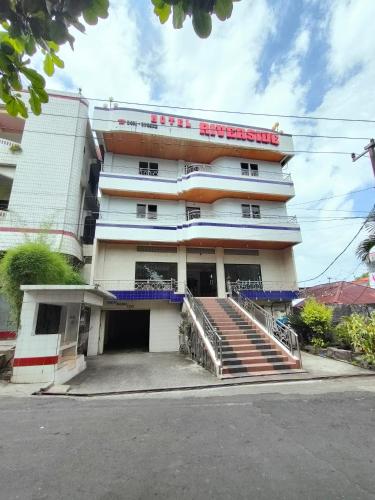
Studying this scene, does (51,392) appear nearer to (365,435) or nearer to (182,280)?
(365,435)

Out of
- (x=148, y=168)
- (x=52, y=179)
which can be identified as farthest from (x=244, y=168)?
(x=52, y=179)

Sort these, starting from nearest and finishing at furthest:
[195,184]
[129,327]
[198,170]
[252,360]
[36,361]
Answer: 1. [36,361]
2. [252,360]
3. [195,184]
4. [198,170]
5. [129,327]

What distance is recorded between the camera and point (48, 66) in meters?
1.76

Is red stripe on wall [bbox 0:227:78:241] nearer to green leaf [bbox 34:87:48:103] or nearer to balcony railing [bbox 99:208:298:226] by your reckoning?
balcony railing [bbox 99:208:298:226]

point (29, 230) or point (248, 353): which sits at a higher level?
point (29, 230)

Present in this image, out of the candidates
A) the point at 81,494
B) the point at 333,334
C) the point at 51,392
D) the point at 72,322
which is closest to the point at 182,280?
the point at 72,322

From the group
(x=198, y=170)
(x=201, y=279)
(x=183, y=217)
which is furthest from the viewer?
(x=201, y=279)

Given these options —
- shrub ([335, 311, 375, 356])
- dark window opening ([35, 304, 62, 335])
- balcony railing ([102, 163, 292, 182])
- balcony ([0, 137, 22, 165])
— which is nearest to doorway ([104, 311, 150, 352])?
dark window opening ([35, 304, 62, 335])

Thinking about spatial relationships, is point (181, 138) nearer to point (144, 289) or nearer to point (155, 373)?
point (144, 289)

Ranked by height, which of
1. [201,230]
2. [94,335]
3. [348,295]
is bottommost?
[94,335]

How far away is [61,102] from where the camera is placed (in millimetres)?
15328

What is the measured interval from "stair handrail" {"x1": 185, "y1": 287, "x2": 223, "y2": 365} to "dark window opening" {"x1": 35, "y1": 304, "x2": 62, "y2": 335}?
228 inches

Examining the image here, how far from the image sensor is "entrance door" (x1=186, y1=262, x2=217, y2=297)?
17.3 meters

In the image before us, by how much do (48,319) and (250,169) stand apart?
603 inches
